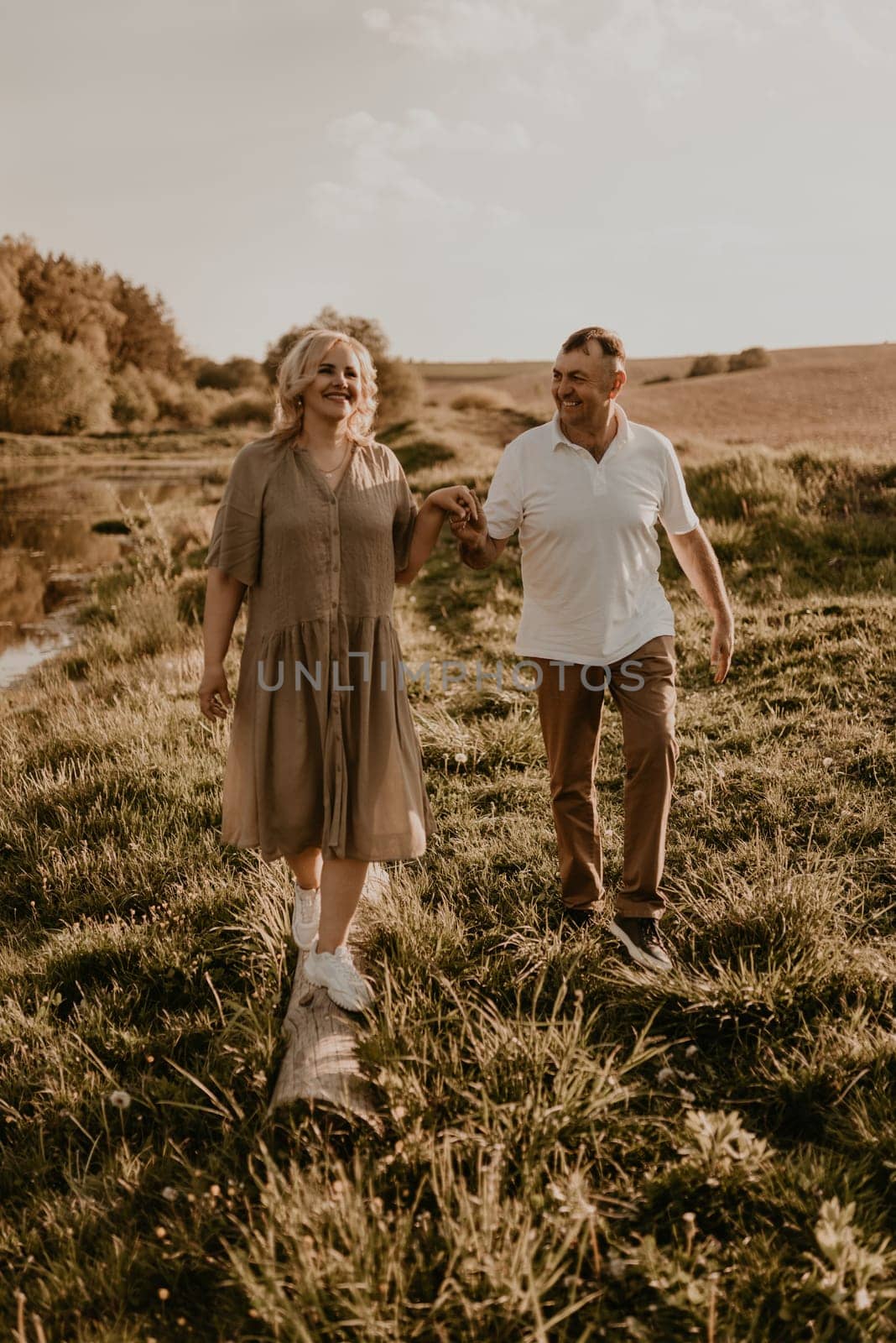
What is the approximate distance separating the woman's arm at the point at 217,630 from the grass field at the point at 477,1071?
3.04 ft

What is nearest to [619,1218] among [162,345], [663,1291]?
[663,1291]

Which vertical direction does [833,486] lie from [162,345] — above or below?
below

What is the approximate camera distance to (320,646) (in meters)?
3.13

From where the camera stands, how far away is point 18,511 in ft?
72.1

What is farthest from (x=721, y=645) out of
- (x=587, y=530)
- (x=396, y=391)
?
(x=396, y=391)

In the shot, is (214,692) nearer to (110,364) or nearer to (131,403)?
(131,403)

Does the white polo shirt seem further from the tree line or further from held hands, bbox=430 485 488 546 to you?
the tree line

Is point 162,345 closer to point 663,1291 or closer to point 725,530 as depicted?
point 725,530

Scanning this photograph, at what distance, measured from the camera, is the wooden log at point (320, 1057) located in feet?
8.84

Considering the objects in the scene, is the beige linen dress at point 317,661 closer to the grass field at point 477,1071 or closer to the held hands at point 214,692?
the held hands at point 214,692

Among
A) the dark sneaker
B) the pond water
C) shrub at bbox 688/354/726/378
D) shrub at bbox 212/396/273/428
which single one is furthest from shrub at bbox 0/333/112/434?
the dark sneaker

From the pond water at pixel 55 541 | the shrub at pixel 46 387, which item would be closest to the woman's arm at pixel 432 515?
the pond water at pixel 55 541

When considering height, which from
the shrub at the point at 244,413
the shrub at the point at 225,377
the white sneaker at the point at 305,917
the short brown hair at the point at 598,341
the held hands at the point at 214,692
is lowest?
the white sneaker at the point at 305,917

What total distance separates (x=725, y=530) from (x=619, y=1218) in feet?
27.7
